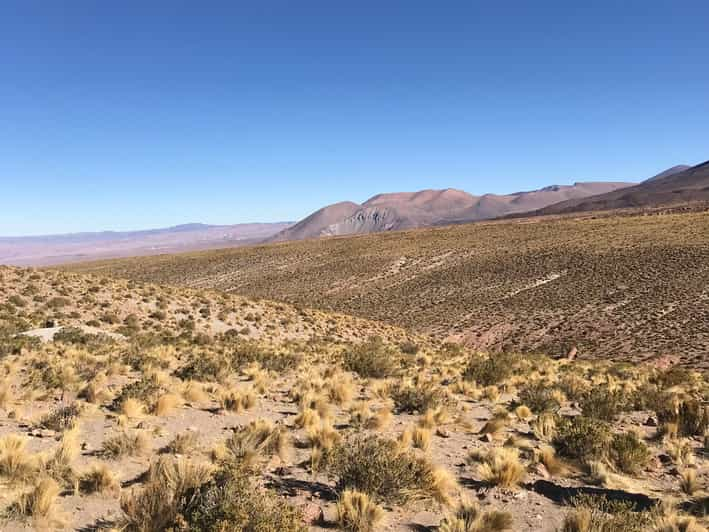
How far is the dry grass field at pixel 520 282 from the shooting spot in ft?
92.2

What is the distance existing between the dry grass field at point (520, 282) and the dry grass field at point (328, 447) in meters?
14.1

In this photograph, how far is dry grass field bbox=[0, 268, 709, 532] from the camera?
15.5ft

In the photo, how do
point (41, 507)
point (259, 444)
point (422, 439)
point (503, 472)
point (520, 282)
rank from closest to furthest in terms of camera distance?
point (41, 507), point (503, 472), point (259, 444), point (422, 439), point (520, 282)

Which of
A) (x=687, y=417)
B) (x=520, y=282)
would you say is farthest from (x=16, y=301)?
(x=520, y=282)

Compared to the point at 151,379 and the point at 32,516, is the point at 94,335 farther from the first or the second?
the point at 32,516

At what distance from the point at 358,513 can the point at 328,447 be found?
2052 mm

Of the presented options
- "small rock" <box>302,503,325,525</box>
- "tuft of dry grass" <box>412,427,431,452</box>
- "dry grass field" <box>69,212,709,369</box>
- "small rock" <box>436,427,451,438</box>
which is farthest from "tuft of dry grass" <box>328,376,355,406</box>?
"dry grass field" <box>69,212,709,369</box>

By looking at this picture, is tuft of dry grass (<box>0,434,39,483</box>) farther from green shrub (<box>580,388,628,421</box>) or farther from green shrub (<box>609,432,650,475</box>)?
green shrub (<box>580,388,628,421</box>)

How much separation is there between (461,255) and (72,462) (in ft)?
183

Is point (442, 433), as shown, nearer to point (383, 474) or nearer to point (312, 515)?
point (383, 474)

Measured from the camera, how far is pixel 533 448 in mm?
7293

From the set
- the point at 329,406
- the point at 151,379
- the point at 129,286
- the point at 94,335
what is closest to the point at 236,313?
the point at 129,286

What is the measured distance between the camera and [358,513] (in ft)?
15.8

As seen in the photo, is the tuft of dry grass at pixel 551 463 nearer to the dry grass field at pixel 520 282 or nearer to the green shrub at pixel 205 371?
the green shrub at pixel 205 371
